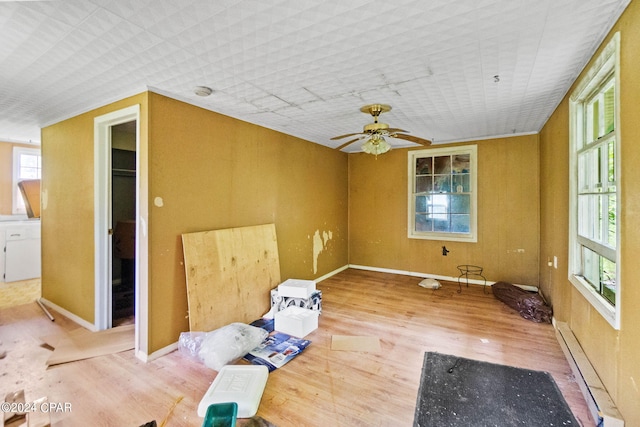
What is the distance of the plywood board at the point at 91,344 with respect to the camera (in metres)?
2.58

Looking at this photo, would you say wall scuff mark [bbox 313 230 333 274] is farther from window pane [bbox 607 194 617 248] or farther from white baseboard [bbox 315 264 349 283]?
window pane [bbox 607 194 617 248]

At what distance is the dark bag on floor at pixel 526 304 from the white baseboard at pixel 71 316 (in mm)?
4917

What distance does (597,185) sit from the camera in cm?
221

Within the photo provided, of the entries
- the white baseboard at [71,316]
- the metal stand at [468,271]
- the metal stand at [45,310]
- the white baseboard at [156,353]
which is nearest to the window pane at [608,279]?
the metal stand at [468,271]

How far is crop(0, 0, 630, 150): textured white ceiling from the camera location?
1.54m

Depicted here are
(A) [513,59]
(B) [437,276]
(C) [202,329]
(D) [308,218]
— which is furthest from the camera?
(B) [437,276]

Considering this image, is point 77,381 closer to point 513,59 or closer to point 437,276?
point 513,59

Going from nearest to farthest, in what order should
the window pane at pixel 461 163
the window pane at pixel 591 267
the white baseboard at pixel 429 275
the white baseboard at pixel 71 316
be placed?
the window pane at pixel 591 267 < the white baseboard at pixel 71 316 < the white baseboard at pixel 429 275 < the window pane at pixel 461 163

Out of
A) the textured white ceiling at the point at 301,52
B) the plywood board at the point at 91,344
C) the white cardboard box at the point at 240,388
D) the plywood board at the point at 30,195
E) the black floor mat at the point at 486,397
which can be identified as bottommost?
the black floor mat at the point at 486,397

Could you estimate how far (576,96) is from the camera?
7.88 feet

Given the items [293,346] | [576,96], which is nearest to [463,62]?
[576,96]

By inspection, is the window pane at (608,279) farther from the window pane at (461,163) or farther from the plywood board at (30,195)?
the plywood board at (30,195)

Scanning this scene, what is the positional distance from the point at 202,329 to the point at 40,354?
1.43m

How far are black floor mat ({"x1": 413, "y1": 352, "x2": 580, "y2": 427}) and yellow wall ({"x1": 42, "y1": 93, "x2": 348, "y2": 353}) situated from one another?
2.30 meters
